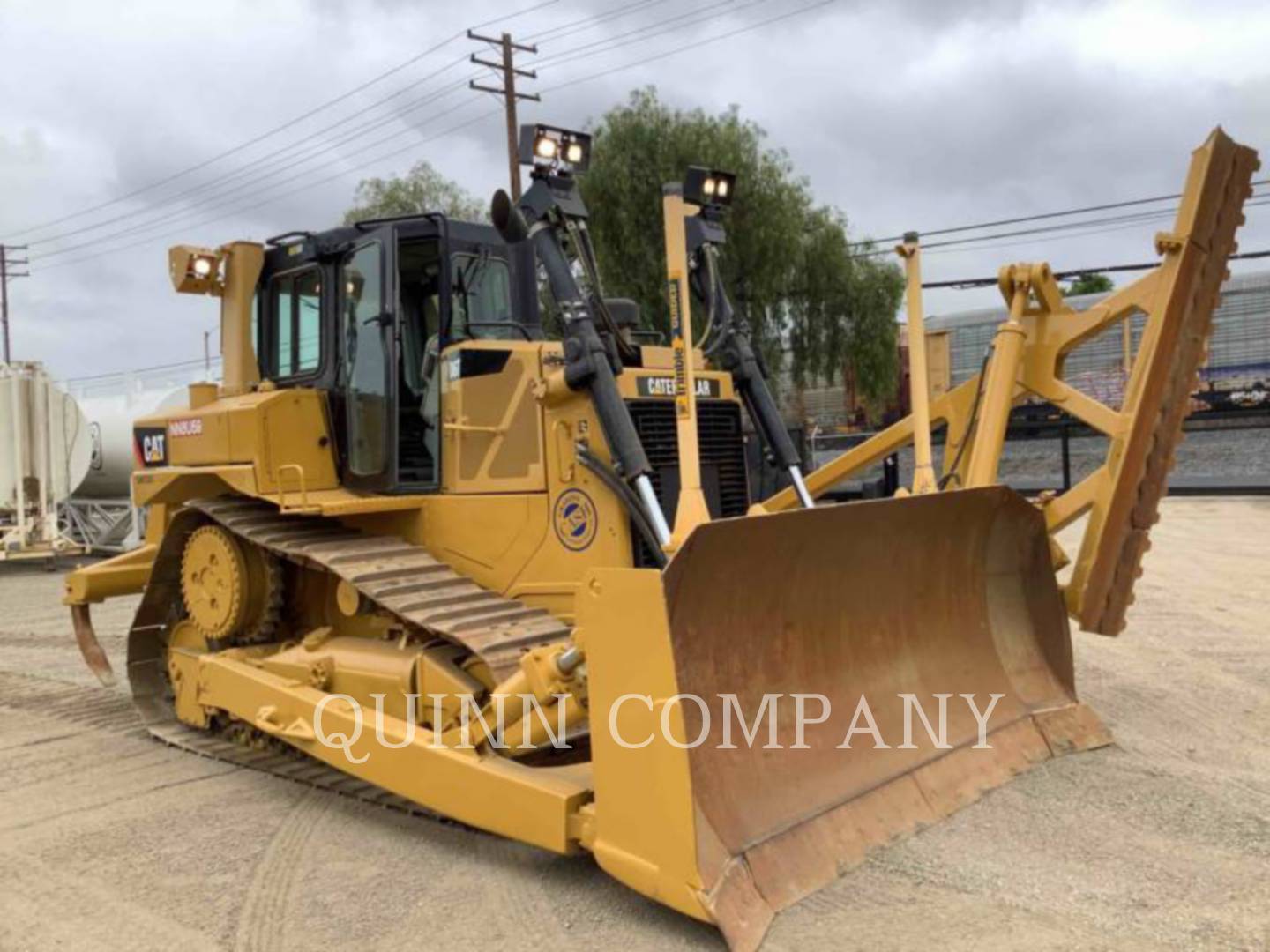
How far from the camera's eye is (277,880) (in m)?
4.01

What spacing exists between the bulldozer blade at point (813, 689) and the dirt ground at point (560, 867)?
6.3 inches

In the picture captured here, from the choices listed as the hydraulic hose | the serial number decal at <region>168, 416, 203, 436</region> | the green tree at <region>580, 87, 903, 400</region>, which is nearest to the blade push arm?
the hydraulic hose

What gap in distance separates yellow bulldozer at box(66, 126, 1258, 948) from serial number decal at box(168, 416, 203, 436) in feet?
0.22

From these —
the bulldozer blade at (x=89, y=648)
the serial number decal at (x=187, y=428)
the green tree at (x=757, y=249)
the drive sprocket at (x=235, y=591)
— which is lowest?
the bulldozer blade at (x=89, y=648)

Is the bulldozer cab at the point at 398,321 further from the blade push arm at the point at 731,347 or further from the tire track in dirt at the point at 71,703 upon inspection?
the tire track in dirt at the point at 71,703

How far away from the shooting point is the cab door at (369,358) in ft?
17.2

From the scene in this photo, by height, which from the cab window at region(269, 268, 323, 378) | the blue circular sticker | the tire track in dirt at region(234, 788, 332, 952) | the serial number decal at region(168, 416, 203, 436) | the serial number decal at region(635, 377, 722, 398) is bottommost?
the tire track in dirt at region(234, 788, 332, 952)

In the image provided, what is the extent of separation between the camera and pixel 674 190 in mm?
3695

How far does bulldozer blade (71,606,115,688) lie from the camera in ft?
22.4

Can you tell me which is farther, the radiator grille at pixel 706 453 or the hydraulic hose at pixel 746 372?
the hydraulic hose at pixel 746 372

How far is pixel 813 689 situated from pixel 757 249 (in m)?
17.1

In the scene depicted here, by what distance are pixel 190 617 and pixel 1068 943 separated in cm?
472

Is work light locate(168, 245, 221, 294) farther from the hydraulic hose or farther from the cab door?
the hydraulic hose

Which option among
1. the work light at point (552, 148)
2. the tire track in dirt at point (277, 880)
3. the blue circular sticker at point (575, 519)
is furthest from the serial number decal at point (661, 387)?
the tire track in dirt at point (277, 880)
